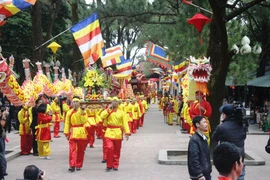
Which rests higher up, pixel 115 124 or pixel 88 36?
pixel 88 36

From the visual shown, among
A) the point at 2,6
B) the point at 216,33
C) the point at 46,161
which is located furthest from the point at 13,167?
the point at 216,33

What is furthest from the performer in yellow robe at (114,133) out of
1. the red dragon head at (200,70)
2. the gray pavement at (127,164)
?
the red dragon head at (200,70)

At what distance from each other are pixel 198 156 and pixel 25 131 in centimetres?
903

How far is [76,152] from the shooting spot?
11.6 m

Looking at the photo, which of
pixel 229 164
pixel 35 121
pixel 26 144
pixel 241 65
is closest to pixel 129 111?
pixel 241 65

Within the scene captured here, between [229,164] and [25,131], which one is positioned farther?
[25,131]

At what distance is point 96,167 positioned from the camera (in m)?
12.1

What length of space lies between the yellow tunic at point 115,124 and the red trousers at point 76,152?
26.8 inches

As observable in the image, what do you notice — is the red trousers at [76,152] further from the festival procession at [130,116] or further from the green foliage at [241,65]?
the green foliage at [241,65]

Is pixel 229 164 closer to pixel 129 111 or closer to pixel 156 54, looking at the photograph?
pixel 129 111

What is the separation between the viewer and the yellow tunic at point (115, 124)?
1145 cm

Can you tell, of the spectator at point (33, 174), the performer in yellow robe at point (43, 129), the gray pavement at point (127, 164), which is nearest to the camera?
the spectator at point (33, 174)

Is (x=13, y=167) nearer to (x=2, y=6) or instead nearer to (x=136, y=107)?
(x=2, y=6)

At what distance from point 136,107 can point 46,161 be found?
10.4 metres
